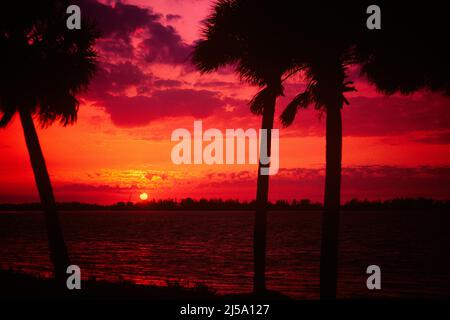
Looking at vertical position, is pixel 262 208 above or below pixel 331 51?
below

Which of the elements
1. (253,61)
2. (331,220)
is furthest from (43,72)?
(331,220)

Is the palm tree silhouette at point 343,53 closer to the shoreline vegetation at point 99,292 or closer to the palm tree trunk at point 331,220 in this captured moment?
the palm tree trunk at point 331,220

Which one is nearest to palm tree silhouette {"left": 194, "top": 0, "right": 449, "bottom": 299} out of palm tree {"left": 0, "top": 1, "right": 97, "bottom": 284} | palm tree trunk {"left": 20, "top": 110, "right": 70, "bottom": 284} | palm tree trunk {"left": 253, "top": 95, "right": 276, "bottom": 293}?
palm tree trunk {"left": 253, "top": 95, "right": 276, "bottom": 293}

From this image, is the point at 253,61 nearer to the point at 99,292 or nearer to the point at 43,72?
the point at 43,72

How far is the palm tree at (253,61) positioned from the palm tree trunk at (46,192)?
6.14 m

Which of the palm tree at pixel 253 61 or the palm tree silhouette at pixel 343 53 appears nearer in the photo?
the palm tree silhouette at pixel 343 53

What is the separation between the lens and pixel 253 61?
14.6 metres

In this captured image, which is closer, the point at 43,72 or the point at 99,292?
the point at 99,292

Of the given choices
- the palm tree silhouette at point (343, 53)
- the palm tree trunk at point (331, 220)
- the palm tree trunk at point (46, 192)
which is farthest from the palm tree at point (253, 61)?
the palm tree trunk at point (46, 192)

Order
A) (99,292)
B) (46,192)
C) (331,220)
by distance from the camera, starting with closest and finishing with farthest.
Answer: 1. (331,220)
2. (99,292)
3. (46,192)

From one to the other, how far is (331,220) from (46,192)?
9.98 metres

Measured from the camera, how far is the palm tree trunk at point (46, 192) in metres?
17.0

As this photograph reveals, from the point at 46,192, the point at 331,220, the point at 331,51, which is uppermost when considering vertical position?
the point at 331,51
